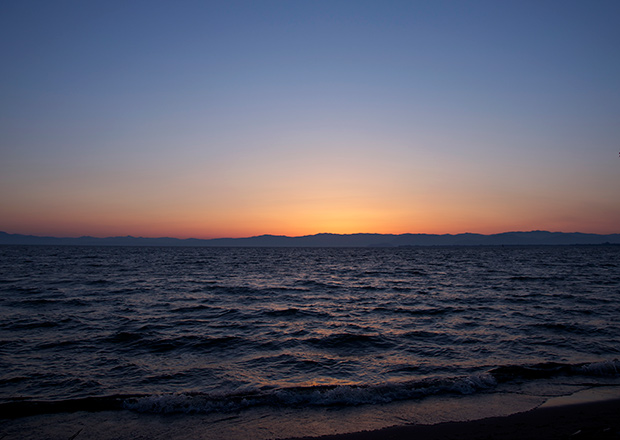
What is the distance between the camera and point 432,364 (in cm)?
1120

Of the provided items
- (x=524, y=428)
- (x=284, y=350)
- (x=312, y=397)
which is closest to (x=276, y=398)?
(x=312, y=397)

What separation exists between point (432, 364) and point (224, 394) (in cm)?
Answer: 621

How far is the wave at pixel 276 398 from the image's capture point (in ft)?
26.7

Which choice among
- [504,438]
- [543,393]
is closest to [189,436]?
[504,438]

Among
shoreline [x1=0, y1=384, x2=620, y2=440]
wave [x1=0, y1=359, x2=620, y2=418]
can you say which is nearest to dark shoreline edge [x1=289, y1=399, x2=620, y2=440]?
shoreline [x1=0, y1=384, x2=620, y2=440]

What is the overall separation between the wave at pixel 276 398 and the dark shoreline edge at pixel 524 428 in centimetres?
156

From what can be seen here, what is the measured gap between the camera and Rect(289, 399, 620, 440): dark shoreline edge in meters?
6.56

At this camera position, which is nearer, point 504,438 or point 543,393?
point 504,438

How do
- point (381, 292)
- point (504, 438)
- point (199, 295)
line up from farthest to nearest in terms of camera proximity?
point (381, 292)
point (199, 295)
point (504, 438)

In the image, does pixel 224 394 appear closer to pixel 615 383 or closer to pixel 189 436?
pixel 189 436

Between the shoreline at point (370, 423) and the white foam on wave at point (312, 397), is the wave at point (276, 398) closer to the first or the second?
the white foam on wave at point (312, 397)

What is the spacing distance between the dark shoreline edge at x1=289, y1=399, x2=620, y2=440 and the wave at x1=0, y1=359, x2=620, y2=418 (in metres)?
1.56

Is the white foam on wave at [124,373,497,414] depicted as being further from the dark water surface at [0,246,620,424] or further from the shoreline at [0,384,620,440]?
the shoreline at [0,384,620,440]

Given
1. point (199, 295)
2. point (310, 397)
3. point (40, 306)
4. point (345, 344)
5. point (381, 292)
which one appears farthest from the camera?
point (381, 292)
